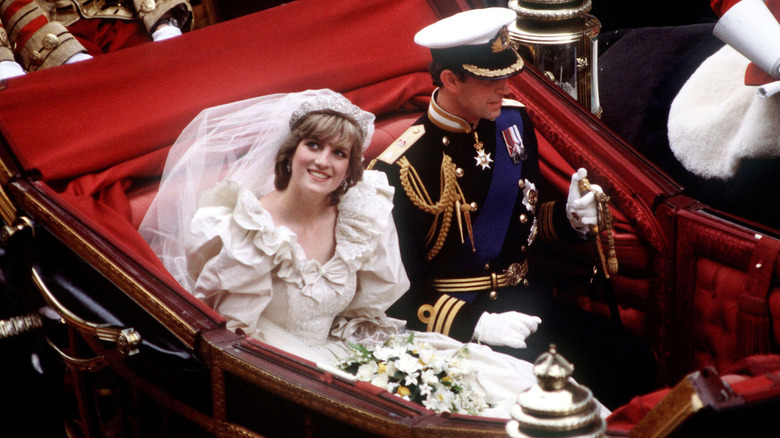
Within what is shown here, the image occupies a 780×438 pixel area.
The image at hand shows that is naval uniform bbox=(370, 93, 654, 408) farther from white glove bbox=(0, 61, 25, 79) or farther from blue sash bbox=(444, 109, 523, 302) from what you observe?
white glove bbox=(0, 61, 25, 79)

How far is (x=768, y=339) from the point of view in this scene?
215 centimetres

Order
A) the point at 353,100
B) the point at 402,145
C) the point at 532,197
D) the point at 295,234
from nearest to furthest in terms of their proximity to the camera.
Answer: the point at 295,234
the point at 402,145
the point at 532,197
the point at 353,100

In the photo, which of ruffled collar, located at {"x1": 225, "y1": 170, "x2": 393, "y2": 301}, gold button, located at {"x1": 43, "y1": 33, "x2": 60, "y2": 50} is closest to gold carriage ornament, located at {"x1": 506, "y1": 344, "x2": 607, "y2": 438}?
ruffled collar, located at {"x1": 225, "y1": 170, "x2": 393, "y2": 301}

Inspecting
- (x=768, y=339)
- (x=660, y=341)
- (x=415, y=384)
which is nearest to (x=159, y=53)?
(x=415, y=384)

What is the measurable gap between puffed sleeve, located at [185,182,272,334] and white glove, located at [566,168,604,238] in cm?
85

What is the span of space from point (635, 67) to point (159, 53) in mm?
1887

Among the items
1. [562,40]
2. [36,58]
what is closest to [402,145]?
[562,40]

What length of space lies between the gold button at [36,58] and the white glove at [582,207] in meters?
1.65

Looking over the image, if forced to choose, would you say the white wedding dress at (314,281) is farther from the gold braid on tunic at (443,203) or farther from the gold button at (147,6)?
the gold button at (147,6)

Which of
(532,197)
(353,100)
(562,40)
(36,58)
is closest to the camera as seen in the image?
(532,197)

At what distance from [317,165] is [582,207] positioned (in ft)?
2.48

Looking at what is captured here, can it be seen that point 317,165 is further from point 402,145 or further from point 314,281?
point 402,145

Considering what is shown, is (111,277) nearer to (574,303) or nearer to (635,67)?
(574,303)

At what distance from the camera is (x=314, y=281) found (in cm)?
208
